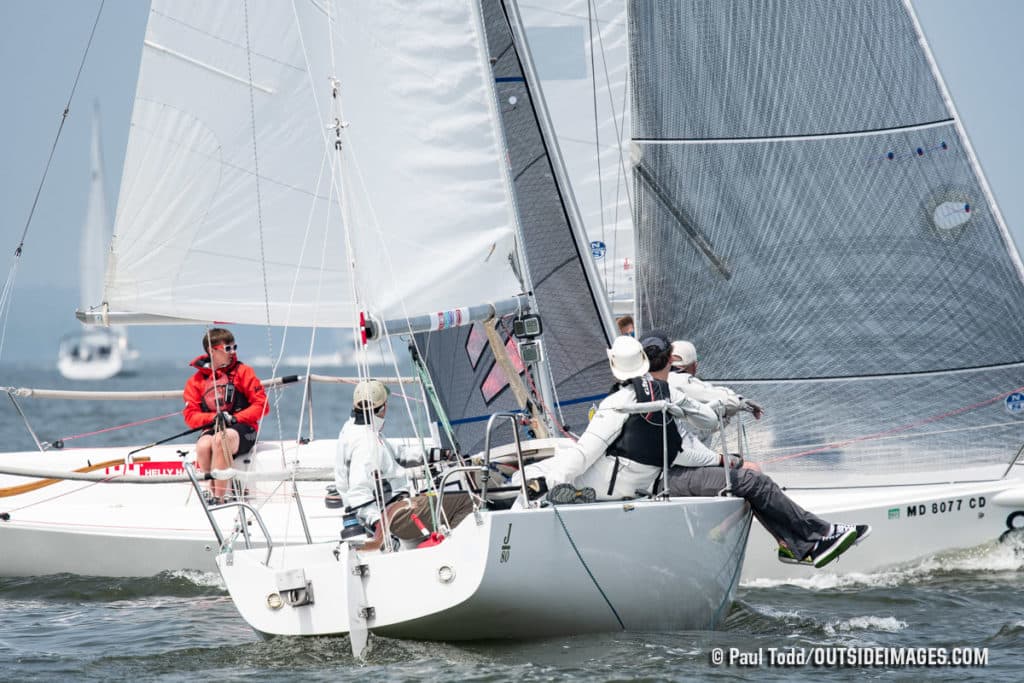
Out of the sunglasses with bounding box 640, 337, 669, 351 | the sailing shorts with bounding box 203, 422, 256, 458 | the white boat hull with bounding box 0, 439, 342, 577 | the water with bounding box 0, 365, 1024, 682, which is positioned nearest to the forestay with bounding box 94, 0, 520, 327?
the sailing shorts with bounding box 203, 422, 256, 458

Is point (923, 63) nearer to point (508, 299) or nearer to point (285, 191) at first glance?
point (508, 299)

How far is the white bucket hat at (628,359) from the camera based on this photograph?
6.34m

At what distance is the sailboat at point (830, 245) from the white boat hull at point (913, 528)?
0.09m

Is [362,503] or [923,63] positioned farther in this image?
[923,63]

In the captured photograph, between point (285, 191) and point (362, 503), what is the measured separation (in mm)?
3131

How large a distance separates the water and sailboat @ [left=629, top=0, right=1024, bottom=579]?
694 millimetres

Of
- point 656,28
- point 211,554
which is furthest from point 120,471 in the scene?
→ point 656,28

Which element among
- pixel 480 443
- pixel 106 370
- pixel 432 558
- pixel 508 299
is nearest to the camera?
pixel 432 558

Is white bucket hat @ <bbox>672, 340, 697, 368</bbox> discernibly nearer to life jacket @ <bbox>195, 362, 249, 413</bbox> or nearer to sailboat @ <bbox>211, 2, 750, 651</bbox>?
sailboat @ <bbox>211, 2, 750, 651</bbox>

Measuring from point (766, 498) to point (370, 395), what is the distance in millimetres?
1949

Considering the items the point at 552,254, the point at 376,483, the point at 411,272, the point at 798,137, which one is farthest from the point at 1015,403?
the point at 376,483

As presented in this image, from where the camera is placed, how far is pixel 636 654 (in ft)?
19.5

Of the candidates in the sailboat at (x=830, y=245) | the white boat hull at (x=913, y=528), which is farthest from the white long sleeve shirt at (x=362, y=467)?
the sailboat at (x=830, y=245)

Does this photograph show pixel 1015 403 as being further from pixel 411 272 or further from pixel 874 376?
pixel 411 272
